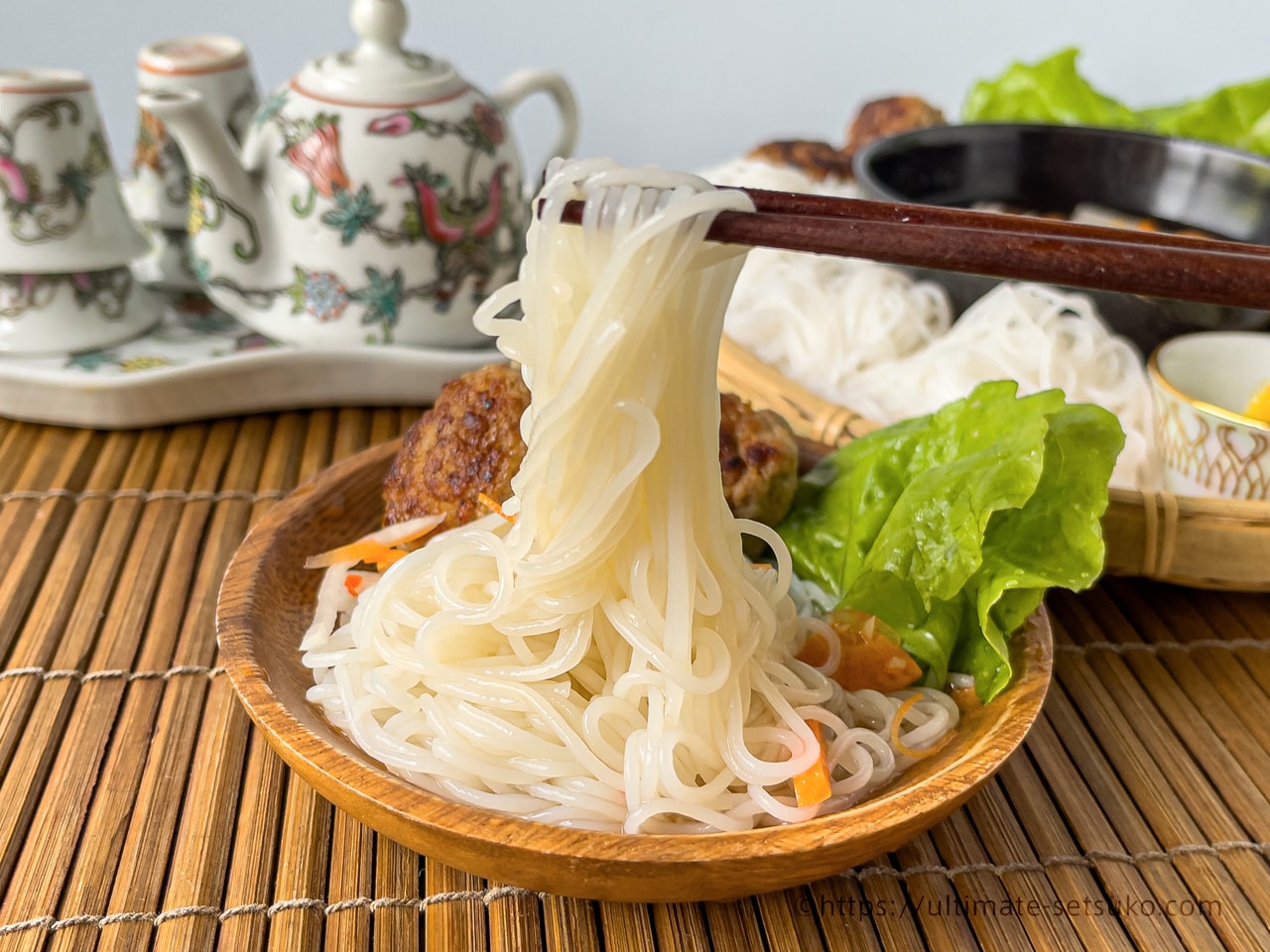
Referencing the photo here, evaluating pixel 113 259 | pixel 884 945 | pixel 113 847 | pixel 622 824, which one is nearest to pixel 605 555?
pixel 622 824

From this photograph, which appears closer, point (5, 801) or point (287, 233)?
point (5, 801)

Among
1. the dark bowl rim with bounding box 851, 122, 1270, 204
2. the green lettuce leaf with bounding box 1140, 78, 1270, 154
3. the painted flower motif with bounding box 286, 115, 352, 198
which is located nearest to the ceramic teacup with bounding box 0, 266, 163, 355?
the painted flower motif with bounding box 286, 115, 352, 198

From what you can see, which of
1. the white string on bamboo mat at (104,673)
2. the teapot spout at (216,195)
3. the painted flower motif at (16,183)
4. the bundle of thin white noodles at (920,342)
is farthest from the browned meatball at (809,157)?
the white string on bamboo mat at (104,673)

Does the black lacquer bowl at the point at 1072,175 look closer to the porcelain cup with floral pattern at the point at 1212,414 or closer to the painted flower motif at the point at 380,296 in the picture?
the porcelain cup with floral pattern at the point at 1212,414

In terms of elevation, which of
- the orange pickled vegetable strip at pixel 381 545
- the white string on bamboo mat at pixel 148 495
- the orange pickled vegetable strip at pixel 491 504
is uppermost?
the orange pickled vegetable strip at pixel 491 504

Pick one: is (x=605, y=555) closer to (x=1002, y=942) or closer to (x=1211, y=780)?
(x=1002, y=942)

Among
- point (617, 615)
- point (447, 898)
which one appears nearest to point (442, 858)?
point (447, 898)
